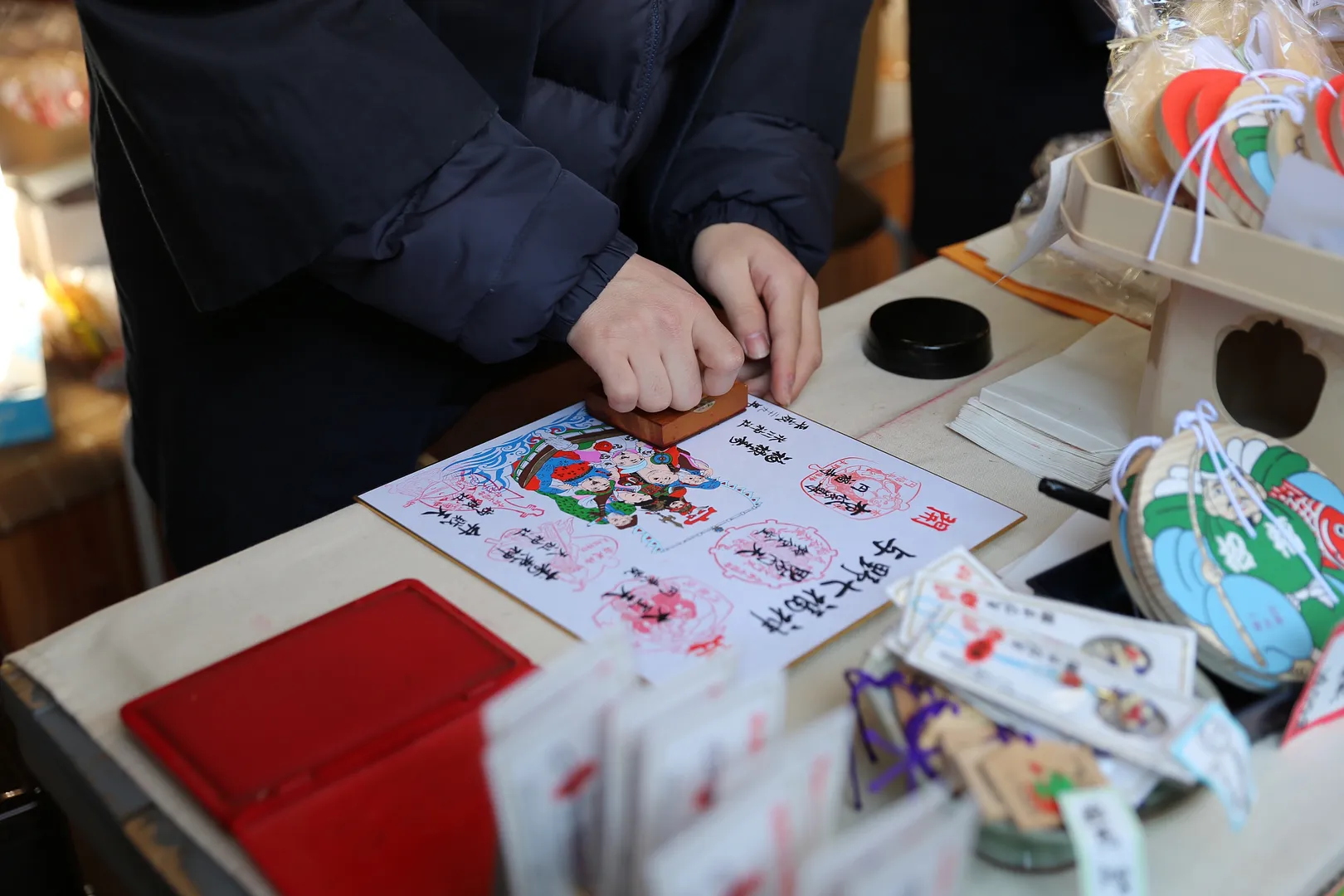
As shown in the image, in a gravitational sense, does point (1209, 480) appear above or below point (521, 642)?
above

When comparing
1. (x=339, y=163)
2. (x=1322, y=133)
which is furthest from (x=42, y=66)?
(x=1322, y=133)

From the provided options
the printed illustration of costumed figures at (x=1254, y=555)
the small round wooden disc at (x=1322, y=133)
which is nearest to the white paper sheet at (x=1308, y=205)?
the small round wooden disc at (x=1322, y=133)

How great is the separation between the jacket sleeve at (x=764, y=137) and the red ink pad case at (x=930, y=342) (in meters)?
0.15

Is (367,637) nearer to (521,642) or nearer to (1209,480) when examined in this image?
(521,642)

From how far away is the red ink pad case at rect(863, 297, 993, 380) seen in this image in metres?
0.85

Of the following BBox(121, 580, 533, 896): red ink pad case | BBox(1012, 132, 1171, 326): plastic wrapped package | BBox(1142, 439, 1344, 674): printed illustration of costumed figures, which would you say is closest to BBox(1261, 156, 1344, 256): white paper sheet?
BBox(1142, 439, 1344, 674): printed illustration of costumed figures

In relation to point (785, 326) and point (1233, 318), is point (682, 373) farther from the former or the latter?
point (1233, 318)

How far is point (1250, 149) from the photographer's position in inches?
22.3

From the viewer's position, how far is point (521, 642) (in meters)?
0.58

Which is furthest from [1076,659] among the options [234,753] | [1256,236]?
[234,753]

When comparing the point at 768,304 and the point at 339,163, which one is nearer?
the point at 339,163

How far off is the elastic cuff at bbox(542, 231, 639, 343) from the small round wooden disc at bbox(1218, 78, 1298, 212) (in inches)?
15.9

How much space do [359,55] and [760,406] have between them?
37 cm

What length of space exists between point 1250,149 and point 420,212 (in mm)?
501
